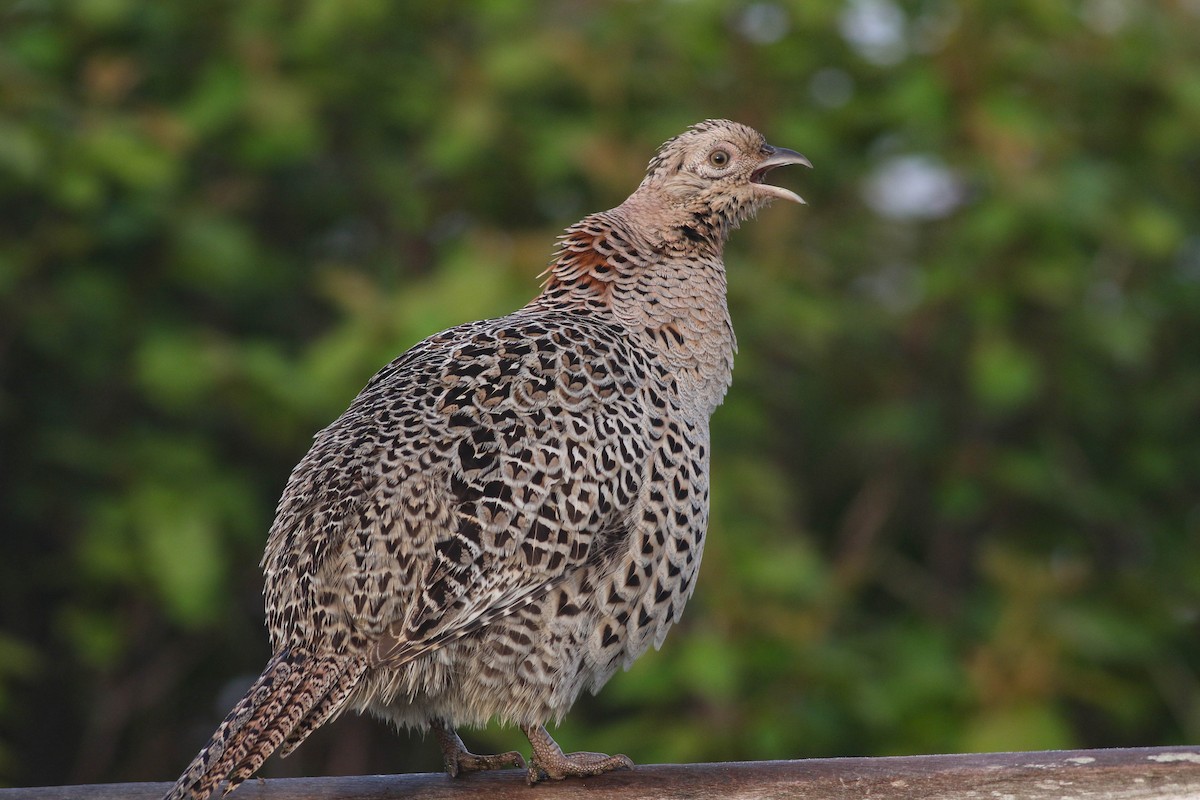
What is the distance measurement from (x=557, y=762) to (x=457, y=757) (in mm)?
402

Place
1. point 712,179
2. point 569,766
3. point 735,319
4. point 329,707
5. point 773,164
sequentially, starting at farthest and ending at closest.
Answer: point 735,319 < point 773,164 < point 712,179 < point 569,766 < point 329,707

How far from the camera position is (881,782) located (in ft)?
11.3

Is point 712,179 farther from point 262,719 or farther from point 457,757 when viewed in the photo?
point 262,719

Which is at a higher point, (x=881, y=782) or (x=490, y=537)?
(x=490, y=537)

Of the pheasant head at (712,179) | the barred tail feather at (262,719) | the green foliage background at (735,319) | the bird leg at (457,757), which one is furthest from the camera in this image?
the green foliage background at (735,319)

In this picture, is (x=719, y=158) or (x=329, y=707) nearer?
(x=329, y=707)

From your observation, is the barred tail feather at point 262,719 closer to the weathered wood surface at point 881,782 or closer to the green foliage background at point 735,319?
the weathered wood surface at point 881,782

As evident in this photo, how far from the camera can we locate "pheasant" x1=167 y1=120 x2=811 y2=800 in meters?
3.59

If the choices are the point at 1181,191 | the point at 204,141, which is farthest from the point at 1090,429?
the point at 204,141

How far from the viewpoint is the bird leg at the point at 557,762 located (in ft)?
12.6

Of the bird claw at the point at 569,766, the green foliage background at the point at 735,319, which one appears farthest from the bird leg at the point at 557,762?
the green foliage background at the point at 735,319

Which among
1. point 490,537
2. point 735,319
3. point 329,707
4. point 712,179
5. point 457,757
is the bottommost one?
point 457,757

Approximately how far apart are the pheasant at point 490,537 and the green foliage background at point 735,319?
2.96 metres

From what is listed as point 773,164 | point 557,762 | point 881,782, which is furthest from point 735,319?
point 881,782
